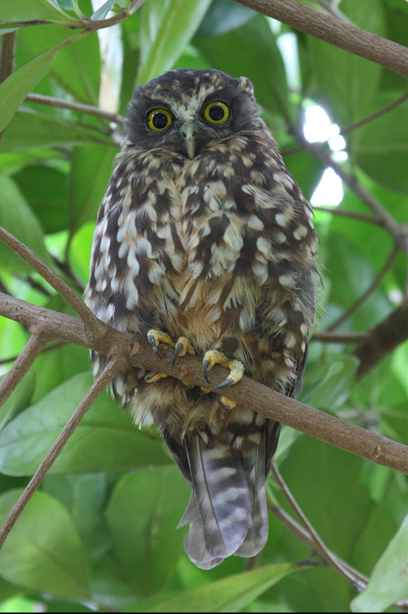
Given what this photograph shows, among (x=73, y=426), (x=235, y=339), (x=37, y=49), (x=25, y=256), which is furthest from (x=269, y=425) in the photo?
(x=37, y=49)

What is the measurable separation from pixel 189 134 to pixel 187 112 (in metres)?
0.11

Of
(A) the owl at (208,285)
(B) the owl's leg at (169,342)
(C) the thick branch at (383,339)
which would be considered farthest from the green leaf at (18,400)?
(C) the thick branch at (383,339)

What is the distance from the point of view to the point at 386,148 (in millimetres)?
2861

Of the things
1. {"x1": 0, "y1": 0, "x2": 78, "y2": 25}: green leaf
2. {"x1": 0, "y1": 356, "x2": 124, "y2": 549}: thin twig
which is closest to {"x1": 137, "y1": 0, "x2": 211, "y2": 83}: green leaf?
{"x1": 0, "y1": 0, "x2": 78, "y2": 25}: green leaf

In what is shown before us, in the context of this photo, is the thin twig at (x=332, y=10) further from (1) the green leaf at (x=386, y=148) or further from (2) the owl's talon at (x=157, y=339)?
(2) the owl's talon at (x=157, y=339)

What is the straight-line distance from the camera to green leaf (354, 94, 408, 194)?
2.80 meters

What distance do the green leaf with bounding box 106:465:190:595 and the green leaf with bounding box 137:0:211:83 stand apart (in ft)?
4.18

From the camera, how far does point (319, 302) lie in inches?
84.7

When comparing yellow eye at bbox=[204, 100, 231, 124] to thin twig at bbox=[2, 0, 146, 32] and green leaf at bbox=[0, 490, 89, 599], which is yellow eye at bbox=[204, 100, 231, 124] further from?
green leaf at bbox=[0, 490, 89, 599]

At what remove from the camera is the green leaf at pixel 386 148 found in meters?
2.80

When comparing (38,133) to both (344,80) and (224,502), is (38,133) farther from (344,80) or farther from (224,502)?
(224,502)

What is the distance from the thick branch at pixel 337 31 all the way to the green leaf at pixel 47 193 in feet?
5.48

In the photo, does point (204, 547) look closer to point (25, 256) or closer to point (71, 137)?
point (25, 256)

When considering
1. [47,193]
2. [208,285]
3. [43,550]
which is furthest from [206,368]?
[47,193]
